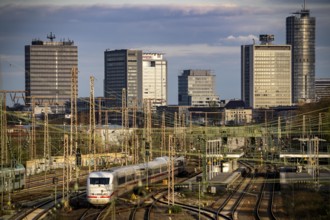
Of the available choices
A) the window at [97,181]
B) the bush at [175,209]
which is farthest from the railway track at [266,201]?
the window at [97,181]

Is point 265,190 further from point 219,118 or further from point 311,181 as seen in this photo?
point 219,118

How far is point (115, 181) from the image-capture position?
34.7m

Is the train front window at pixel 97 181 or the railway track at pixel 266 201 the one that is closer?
the railway track at pixel 266 201

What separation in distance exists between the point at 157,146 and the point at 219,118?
96445 mm

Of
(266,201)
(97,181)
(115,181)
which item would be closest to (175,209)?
(115,181)

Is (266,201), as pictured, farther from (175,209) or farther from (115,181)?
(115,181)

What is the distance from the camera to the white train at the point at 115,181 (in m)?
33.2

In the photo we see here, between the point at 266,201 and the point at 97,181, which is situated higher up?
the point at 97,181

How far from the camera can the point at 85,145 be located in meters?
74.4

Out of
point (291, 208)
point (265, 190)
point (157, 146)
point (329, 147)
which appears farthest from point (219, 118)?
point (291, 208)

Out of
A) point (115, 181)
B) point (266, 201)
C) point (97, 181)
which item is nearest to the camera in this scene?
point (97, 181)

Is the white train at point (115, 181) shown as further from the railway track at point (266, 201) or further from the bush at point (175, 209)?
the railway track at point (266, 201)

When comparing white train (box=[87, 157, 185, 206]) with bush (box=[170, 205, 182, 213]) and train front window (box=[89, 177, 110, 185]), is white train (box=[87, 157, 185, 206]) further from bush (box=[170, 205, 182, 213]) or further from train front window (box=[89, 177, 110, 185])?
bush (box=[170, 205, 182, 213])

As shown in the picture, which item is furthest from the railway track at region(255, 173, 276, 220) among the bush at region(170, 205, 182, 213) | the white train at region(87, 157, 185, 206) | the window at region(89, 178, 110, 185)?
the window at region(89, 178, 110, 185)
